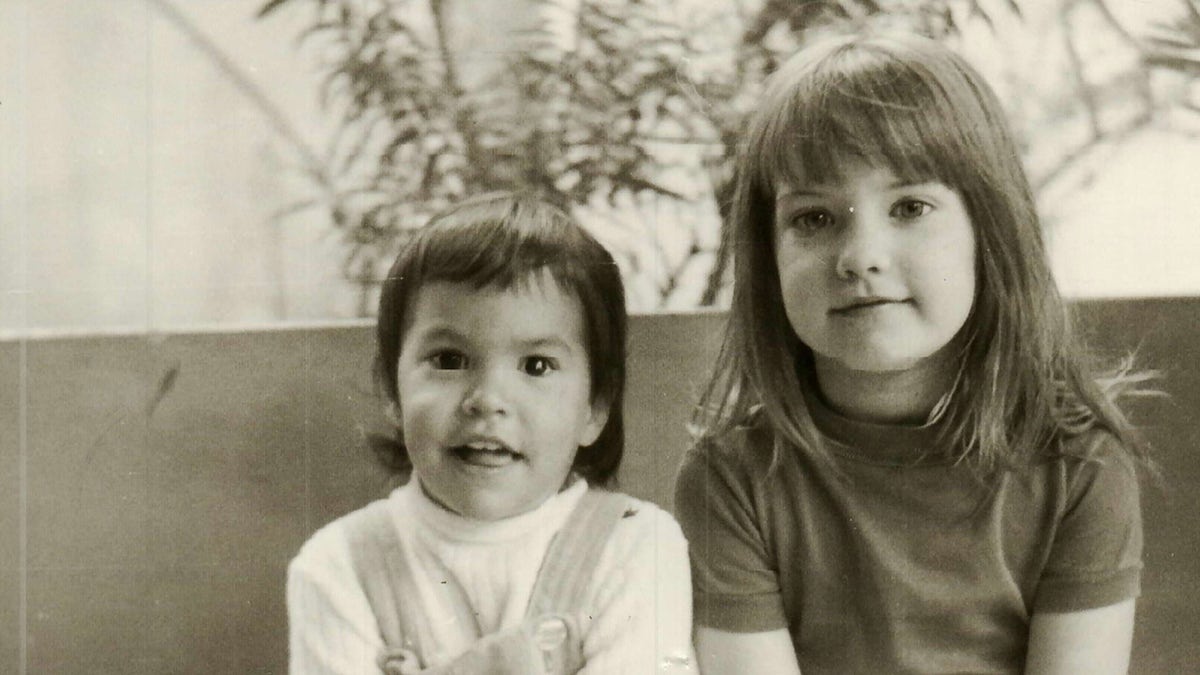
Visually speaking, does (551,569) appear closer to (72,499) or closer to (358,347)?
(358,347)

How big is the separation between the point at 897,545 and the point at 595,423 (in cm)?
23

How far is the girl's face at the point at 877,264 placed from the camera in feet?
2.30

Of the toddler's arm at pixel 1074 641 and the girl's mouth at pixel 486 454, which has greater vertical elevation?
the girl's mouth at pixel 486 454

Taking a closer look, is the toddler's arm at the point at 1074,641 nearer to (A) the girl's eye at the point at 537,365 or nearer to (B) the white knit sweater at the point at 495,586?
(B) the white knit sweater at the point at 495,586

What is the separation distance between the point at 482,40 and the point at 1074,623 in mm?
585

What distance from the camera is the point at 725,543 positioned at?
2.45 ft

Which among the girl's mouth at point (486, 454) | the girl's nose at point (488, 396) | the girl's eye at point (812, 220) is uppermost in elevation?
the girl's eye at point (812, 220)

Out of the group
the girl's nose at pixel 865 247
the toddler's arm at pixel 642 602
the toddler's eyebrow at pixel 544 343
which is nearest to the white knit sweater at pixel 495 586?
the toddler's arm at pixel 642 602

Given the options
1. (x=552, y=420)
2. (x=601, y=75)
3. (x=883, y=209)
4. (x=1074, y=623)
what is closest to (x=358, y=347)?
(x=552, y=420)

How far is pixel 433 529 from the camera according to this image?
2.41 feet

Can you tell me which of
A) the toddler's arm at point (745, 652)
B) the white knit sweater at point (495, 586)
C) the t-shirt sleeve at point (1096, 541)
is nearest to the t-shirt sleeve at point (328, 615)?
the white knit sweater at point (495, 586)

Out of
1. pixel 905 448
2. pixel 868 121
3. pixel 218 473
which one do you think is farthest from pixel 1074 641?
pixel 218 473

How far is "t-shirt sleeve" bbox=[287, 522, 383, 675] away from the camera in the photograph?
730mm

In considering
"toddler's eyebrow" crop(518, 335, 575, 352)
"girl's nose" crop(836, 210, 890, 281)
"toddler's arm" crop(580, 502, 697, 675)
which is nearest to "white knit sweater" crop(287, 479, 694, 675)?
"toddler's arm" crop(580, 502, 697, 675)
